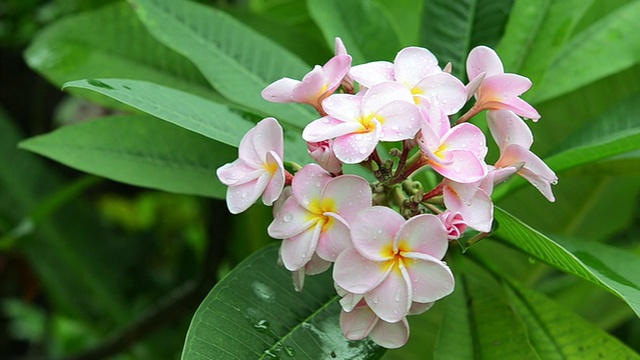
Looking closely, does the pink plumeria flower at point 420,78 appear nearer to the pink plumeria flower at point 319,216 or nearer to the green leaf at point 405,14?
the pink plumeria flower at point 319,216

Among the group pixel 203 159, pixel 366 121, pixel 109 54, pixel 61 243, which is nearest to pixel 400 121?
pixel 366 121

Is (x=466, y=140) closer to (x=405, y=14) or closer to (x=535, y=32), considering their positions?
(x=535, y=32)


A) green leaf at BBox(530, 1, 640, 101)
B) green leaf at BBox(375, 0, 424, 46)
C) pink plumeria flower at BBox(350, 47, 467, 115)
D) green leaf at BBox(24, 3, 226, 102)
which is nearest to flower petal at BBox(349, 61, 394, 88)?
pink plumeria flower at BBox(350, 47, 467, 115)

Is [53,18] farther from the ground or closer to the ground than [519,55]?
closer to the ground

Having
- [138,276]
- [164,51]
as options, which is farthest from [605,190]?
[138,276]

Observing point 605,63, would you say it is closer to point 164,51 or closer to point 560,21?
point 560,21

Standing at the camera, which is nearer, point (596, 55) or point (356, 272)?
point (356, 272)
